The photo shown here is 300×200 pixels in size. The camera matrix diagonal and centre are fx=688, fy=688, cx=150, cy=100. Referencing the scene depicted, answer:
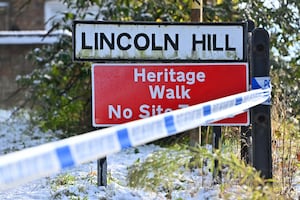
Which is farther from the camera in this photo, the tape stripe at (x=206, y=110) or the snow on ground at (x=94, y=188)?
the snow on ground at (x=94, y=188)

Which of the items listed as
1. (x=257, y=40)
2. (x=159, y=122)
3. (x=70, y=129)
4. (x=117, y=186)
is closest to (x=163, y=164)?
(x=159, y=122)

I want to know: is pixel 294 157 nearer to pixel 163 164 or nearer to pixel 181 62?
pixel 181 62

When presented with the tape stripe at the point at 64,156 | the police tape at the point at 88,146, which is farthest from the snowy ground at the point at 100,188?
the tape stripe at the point at 64,156

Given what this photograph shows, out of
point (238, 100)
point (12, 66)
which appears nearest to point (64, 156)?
point (238, 100)

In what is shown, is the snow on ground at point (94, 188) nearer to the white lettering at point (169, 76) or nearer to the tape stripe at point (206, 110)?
the white lettering at point (169, 76)

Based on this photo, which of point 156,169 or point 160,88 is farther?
point 160,88

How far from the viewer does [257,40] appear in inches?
175

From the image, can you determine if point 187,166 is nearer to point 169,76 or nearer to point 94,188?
point 169,76

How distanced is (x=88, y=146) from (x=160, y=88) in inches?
97.7

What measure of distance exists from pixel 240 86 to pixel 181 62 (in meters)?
0.50

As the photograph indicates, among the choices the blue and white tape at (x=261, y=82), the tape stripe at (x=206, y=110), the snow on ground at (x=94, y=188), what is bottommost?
the snow on ground at (x=94, y=188)

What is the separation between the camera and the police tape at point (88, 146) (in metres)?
2.59

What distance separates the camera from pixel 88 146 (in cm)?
287

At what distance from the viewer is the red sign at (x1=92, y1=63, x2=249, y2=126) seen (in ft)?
17.4
